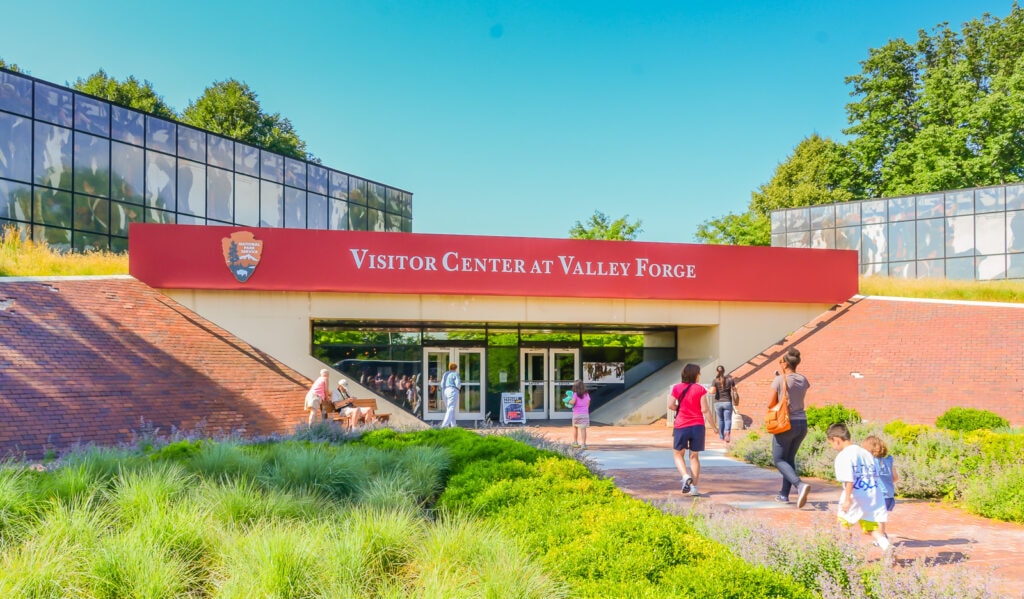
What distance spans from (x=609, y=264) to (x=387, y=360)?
6.87 m

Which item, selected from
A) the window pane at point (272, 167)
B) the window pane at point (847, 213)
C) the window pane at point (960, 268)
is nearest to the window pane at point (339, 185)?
the window pane at point (272, 167)

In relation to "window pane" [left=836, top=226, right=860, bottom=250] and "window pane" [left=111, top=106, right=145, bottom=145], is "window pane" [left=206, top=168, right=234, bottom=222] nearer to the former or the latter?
"window pane" [left=111, top=106, right=145, bottom=145]

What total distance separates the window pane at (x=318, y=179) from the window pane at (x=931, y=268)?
1242 inches

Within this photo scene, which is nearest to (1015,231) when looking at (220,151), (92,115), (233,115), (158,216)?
(220,151)

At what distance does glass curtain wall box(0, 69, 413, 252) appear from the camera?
89.0ft

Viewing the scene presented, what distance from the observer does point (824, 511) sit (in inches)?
310

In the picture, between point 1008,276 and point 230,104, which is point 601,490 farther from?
point 230,104

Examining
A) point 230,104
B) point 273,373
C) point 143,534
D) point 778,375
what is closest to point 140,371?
point 273,373

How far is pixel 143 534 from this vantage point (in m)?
4.85

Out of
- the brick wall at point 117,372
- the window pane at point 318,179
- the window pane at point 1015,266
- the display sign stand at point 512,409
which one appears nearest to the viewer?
the brick wall at point 117,372

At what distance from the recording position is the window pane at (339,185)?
41.0 m

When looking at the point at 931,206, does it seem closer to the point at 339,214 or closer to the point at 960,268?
the point at 960,268

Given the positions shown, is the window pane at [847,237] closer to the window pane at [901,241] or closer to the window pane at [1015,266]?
the window pane at [901,241]

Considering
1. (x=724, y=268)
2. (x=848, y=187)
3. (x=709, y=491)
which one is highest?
(x=848, y=187)
